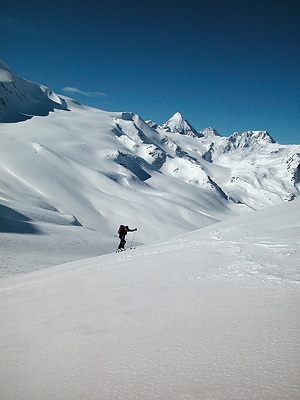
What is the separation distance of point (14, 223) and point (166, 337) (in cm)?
2263

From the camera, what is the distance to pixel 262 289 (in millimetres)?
3881

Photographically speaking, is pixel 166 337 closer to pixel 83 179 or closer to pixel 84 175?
pixel 83 179

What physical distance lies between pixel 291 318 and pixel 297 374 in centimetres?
97

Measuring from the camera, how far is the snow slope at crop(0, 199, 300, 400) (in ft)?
7.07

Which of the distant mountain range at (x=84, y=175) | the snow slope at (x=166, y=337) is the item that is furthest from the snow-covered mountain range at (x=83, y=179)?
the snow slope at (x=166, y=337)

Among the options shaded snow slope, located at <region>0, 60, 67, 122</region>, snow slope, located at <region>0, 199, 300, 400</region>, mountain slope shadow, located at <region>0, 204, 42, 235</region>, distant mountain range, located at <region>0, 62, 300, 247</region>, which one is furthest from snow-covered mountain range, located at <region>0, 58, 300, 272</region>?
snow slope, located at <region>0, 199, 300, 400</region>

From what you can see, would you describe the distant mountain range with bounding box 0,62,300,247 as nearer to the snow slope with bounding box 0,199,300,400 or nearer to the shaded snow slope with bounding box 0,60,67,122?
the shaded snow slope with bounding box 0,60,67,122

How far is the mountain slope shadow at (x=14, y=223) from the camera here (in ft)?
69.2

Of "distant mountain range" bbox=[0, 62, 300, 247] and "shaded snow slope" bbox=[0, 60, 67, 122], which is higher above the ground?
"shaded snow slope" bbox=[0, 60, 67, 122]

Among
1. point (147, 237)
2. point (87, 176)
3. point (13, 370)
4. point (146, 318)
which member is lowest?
point (13, 370)

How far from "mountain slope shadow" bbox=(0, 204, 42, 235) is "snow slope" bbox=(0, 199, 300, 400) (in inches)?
685

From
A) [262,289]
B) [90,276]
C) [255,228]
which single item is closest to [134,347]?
[262,289]

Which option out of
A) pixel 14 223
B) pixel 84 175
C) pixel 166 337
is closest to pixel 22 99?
pixel 84 175

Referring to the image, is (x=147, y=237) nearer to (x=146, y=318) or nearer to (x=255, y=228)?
(x=255, y=228)
